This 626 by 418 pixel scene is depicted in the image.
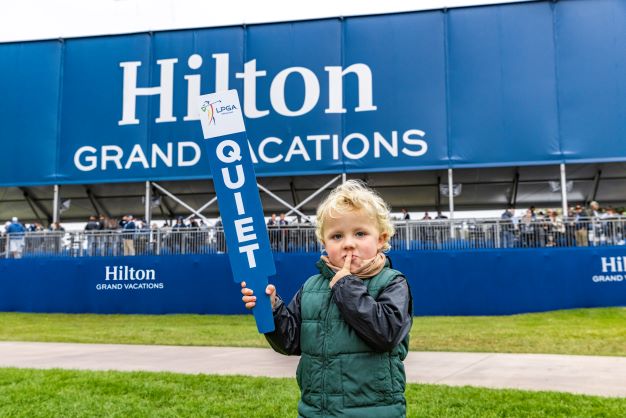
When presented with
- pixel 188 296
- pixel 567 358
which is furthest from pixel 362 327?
pixel 188 296

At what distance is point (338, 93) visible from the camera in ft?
68.2

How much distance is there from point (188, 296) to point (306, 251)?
149 inches

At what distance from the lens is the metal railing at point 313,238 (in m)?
16.1

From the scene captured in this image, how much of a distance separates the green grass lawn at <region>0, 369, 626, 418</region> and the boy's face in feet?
10.3

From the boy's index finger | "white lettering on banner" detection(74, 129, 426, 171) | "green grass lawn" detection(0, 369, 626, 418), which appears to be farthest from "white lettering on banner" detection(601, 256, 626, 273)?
the boy's index finger

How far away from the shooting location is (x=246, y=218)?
116 inches

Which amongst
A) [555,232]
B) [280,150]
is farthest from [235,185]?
[280,150]

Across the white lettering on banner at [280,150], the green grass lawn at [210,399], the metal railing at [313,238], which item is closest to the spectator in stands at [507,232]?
the metal railing at [313,238]

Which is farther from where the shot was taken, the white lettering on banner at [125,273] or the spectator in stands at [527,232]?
the white lettering on banner at [125,273]

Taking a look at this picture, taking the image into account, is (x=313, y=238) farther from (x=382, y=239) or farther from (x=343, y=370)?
(x=343, y=370)

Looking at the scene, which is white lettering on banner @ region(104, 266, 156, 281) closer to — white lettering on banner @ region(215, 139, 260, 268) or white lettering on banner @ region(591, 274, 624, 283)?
white lettering on banner @ region(591, 274, 624, 283)

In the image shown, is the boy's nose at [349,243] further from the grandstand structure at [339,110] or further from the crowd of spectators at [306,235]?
the grandstand structure at [339,110]

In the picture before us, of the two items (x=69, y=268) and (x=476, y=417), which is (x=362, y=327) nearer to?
(x=476, y=417)

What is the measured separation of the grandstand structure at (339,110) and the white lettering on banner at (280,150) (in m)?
0.05
